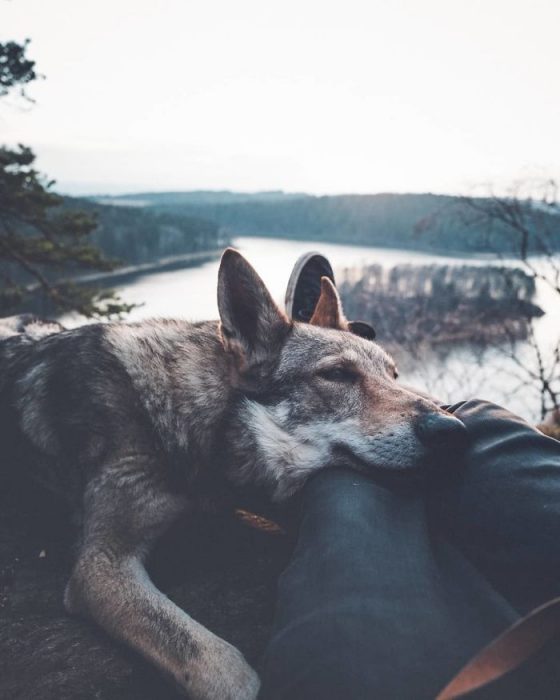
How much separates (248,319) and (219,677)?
2135mm

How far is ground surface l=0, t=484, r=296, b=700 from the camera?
91.0 inches

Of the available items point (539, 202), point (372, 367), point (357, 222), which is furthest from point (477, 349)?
point (357, 222)

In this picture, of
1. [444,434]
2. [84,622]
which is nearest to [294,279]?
[444,434]

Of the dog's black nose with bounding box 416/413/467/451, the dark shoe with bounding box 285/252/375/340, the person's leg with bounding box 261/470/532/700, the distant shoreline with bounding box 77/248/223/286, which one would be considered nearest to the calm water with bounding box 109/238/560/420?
the dark shoe with bounding box 285/252/375/340

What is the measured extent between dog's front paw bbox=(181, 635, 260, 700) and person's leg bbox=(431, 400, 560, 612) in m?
1.16

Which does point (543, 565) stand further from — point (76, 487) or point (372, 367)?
point (76, 487)

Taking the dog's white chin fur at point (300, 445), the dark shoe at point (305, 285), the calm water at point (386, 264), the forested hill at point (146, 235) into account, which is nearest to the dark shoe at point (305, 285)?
the dark shoe at point (305, 285)

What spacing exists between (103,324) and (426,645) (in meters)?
3.31

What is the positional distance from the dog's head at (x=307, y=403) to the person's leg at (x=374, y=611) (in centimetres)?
63

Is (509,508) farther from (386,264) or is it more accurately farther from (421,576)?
(386,264)

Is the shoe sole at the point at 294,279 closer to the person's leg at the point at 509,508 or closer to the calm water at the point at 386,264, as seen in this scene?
the calm water at the point at 386,264

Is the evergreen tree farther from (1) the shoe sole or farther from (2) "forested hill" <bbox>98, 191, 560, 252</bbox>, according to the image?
(2) "forested hill" <bbox>98, 191, 560, 252</bbox>

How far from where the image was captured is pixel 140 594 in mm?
2609

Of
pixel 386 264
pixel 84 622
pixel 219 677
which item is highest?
pixel 219 677
